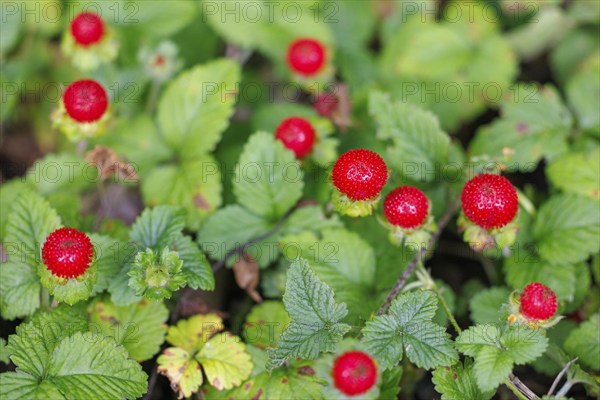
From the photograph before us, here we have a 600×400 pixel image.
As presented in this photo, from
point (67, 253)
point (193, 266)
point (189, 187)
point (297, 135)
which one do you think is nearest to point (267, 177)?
point (297, 135)

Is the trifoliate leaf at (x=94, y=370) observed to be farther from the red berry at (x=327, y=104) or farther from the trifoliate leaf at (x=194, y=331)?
the red berry at (x=327, y=104)

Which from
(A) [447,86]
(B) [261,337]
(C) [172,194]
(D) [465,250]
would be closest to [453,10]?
(A) [447,86]

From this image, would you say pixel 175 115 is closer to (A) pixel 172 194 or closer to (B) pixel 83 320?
(A) pixel 172 194

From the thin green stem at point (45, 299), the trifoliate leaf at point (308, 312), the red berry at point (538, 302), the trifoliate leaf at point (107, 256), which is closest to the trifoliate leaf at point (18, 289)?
the thin green stem at point (45, 299)

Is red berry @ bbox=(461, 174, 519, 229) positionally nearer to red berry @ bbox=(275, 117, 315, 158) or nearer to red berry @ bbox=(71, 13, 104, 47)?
red berry @ bbox=(275, 117, 315, 158)

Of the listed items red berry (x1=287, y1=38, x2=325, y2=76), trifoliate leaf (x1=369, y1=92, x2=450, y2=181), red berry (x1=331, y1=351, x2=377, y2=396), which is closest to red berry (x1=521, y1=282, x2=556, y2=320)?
red berry (x1=331, y1=351, x2=377, y2=396)

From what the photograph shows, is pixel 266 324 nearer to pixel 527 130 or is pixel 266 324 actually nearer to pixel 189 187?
pixel 189 187
